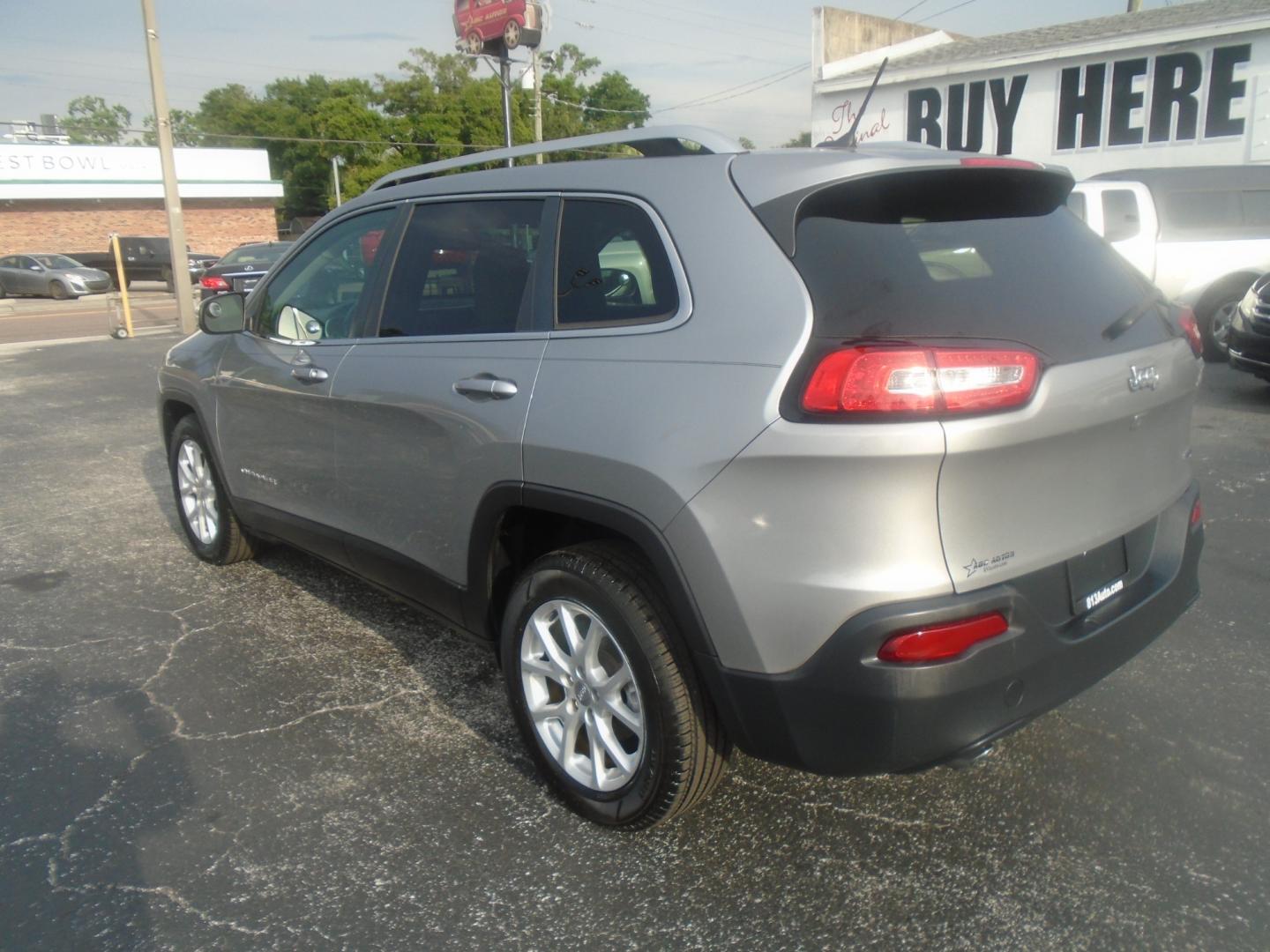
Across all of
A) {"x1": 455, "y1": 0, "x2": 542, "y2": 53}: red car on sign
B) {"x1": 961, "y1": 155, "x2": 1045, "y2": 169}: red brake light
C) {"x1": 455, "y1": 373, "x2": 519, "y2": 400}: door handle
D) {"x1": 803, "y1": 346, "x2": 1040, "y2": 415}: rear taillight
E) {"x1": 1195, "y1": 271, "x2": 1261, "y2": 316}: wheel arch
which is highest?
{"x1": 455, "y1": 0, "x2": 542, "y2": 53}: red car on sign

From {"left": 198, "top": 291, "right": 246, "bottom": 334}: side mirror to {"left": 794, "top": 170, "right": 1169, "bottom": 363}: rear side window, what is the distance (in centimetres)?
302

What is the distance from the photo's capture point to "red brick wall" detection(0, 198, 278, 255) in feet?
141

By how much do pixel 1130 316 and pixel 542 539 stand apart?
1.73 metres

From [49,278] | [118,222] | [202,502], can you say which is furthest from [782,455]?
[118,222]

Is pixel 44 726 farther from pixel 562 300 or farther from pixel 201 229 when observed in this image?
pixel 201 229

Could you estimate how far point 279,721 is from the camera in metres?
3.59

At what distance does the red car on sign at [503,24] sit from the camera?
47.3ft

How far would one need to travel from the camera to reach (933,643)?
7.27ft

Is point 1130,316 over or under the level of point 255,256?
under

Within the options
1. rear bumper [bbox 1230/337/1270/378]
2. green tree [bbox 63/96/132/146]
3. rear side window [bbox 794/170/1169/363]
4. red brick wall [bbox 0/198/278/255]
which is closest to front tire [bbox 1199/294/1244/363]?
rear bumper [bbox 1230/337/1270/378]

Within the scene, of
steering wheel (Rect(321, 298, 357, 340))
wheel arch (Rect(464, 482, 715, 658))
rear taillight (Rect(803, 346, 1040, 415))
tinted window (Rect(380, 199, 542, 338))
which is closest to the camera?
rear taillight (Rect(803, 346, 1040, 415))

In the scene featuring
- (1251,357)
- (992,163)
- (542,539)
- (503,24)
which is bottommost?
(1251,357)

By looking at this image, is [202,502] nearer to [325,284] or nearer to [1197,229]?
[325,284]

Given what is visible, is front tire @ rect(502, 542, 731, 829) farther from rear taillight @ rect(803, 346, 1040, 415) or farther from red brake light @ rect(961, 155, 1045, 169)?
red brake light @ rect(961, 155, 1045, 169)
